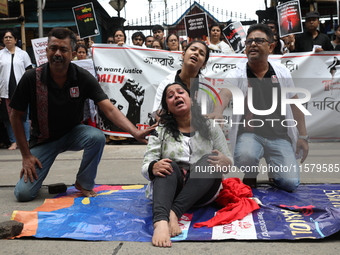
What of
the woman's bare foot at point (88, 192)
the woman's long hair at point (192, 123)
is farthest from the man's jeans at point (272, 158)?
the woman's bare foot at point (88, 192)

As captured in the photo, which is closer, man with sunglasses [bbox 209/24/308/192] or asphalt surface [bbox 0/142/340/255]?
asphalt surface [bbox 0/142/340/255]

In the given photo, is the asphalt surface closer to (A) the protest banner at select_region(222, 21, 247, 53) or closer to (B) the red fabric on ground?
(B) the red fabric on ground

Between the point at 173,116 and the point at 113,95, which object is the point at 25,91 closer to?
the point at 173,116

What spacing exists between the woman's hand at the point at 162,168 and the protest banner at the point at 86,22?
5.93 meters

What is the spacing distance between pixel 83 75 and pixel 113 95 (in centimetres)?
358

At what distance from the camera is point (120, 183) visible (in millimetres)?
4406

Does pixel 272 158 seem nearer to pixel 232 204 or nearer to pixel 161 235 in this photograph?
pixel 232 204

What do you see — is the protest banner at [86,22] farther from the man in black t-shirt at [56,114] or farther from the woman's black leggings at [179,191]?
the woman's black leggings at [179,191]

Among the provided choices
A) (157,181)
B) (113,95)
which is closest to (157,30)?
(113,95)

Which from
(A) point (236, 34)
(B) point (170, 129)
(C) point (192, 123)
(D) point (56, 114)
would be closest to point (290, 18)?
(A) point (236, 34)

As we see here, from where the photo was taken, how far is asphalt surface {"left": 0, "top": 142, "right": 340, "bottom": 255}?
2.50 metres

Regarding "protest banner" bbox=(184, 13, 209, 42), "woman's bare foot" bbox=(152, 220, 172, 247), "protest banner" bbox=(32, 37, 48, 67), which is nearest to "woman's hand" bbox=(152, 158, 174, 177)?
"woman's bare foot" bbox=(152, 220, 172, 247)

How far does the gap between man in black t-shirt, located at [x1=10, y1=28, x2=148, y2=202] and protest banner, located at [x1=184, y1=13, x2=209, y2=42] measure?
4421 millimetres

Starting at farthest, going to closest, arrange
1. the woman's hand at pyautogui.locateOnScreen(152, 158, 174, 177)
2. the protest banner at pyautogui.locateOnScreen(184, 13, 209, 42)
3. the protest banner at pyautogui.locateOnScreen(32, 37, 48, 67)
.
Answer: the protest banner at pyautogui.locateOnScreen(32, 37, 48, 67) < the protest banner at pyautogui.locateOnScreen(184, 13, 209, 42) < the woman's hand at pyautogui.locateOnScreen(152, 158, 174, 177)
